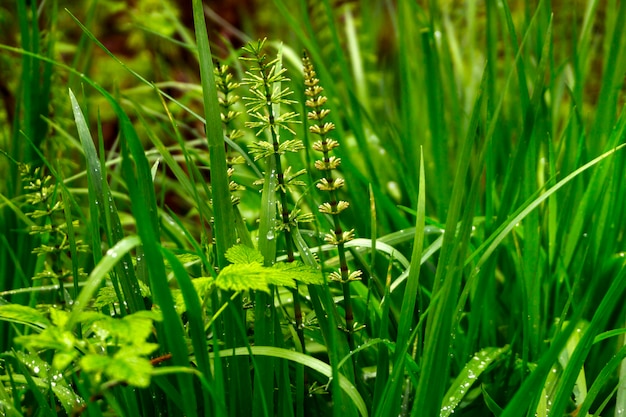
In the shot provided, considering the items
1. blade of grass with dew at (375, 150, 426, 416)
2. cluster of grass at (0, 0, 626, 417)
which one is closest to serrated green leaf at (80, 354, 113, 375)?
cluster of grass at (0, 0, 626, 417)

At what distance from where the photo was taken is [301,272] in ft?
2.62

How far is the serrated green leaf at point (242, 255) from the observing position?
2.57 ft

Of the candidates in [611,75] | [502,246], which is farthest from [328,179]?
[611,75]

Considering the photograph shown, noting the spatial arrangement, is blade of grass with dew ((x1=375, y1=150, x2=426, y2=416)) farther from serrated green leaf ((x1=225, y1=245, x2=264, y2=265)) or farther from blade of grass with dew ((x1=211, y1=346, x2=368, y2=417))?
serrated green leaf ((x1=225, y1=245, x2=264, y2=265))

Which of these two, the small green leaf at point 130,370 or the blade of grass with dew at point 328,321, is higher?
the small green leaf at point 130,370

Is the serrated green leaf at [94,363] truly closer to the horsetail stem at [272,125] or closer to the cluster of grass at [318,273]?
the cluster of grass at [318,273]

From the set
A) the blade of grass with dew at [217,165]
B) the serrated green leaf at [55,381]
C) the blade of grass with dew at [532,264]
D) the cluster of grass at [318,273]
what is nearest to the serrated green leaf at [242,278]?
the cluster of grass at [318,273]

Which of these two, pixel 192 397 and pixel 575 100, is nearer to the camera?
pixel 192 397

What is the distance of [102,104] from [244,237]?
2.03 m

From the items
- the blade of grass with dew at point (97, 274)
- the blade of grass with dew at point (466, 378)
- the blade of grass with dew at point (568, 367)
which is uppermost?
the blade of grass with dew at point (97, 274)


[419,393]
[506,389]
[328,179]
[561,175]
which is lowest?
[506,389]

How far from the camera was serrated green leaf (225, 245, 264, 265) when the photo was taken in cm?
78

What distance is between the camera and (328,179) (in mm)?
859

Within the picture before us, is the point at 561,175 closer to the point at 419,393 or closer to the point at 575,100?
the point at 575,100
